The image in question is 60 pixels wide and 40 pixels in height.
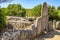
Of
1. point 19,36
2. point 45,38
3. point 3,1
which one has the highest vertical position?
point 3,1

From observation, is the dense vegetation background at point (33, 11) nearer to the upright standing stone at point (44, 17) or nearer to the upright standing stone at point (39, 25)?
the upright standing stone at point (44, 17)

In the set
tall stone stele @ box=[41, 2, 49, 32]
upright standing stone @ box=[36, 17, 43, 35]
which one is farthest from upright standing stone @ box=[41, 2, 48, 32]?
upright standing stone @ box=[36, 17, 43, 35]

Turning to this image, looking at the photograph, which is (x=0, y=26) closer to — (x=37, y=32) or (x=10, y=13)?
(x=37, y=32)

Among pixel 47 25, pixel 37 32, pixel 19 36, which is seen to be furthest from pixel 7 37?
pixel 47 25

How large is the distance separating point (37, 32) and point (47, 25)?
2.32 metres

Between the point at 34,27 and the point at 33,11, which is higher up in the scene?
the point at 33,11

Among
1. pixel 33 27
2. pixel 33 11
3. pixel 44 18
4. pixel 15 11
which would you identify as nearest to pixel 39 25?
pixel 44 18

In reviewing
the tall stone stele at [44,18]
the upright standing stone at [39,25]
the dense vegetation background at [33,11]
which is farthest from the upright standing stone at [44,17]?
the dense vegetation background at [33,11]

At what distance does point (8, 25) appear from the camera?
18.5 m

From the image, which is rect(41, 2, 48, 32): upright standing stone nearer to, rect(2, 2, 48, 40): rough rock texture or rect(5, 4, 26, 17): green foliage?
rect(2, 2, 48, 40): rough rock texture

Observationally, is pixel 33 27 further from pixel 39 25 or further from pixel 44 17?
pixel 44 17

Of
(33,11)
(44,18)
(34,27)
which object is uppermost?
(33,11)

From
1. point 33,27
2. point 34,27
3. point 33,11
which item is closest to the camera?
point 33,27

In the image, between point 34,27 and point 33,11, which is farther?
point 33,11
